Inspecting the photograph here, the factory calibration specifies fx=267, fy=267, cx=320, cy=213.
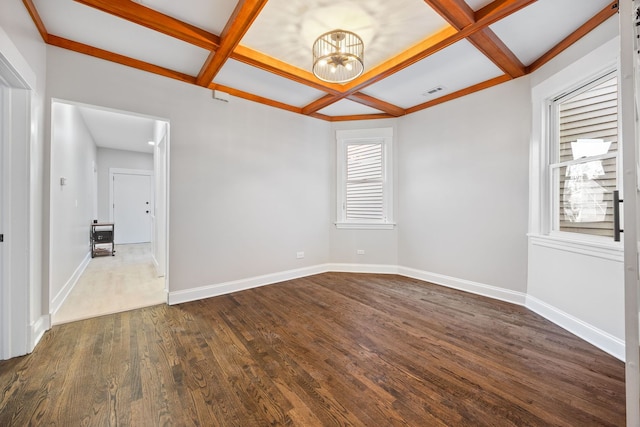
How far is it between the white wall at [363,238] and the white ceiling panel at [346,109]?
0.19 meters

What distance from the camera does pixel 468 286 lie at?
3.52 m

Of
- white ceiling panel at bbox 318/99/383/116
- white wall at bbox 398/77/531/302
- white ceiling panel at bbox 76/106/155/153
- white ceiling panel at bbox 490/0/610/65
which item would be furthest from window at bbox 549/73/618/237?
white ceiling panel at bbox 76/106/155/153

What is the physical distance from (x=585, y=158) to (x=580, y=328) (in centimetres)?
152

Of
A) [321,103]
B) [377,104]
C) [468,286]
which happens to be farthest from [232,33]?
[468,286]

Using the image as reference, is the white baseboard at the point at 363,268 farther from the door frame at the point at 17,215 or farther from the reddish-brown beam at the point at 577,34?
the door frame at the point at 17,215

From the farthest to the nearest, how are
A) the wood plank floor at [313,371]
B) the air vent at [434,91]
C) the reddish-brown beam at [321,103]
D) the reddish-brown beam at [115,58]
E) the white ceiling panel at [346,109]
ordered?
the white ceiling panel at [346,109], the reddish-brown beam at [321,103], the air vent at [434,91], the reddish-brown beam at [115,58], the wood plank floor at [313,371]

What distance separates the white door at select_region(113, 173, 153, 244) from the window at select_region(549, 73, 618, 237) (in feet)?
28.8

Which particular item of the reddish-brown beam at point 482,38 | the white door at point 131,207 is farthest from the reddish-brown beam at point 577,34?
the white door at point 131,207

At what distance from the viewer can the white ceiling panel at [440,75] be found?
2.69m

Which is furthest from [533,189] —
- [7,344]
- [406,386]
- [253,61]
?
[7,344]

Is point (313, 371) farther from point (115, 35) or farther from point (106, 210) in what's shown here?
point (106, 210)

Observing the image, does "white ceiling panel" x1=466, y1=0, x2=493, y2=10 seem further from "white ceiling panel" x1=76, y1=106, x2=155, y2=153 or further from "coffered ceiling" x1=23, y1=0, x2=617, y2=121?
"white ceiling panel" x1=76, y1=106, x2=155, y2=153

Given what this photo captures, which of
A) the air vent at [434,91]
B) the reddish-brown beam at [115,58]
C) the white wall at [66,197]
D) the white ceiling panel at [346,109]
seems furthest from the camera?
the white ceiling panel at [346,109]

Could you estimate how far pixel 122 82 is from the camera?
2729 millimetres
